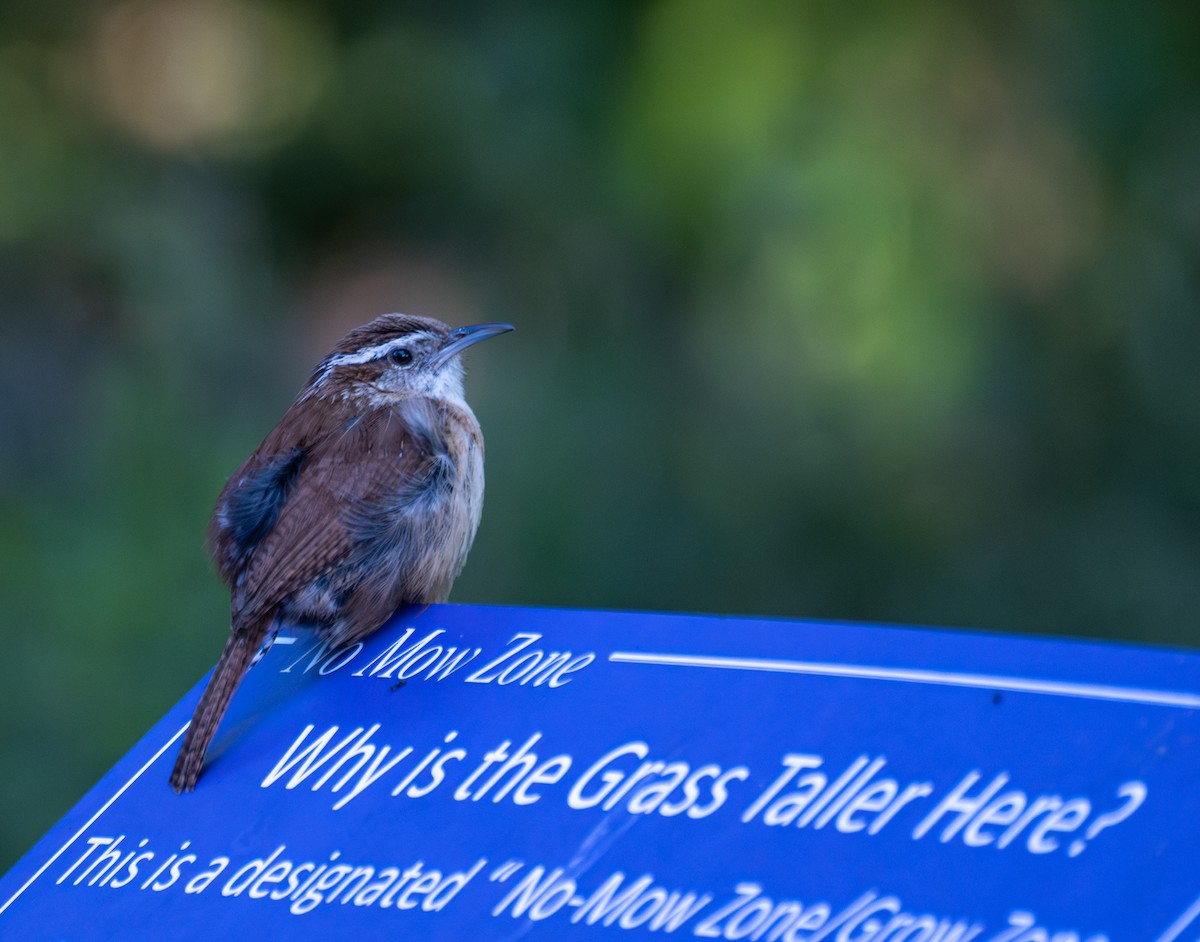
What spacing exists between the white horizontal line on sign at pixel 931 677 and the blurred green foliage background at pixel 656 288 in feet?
7.66

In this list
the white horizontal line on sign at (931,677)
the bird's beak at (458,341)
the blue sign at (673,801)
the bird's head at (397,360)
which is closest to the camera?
the blue sign at (673,801)

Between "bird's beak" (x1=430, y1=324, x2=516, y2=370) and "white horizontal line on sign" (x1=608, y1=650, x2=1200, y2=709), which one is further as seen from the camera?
"bird's beak" (x1=430, y1=324, x2=516, y2=370)

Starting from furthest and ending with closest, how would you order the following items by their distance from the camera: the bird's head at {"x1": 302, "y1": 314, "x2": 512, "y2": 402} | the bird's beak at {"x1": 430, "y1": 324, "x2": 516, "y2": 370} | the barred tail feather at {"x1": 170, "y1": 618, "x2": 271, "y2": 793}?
the bird's beak at {"x1": 430, "y1": 324, "x2": 516, "y2": 370}
the bird's head at {"x1": 302, "y1": 314, "x2": 512, "y2": 402}
the barred tail feather at {"x1": 170, "y1": 618, "x2": 271, "y2": 793}

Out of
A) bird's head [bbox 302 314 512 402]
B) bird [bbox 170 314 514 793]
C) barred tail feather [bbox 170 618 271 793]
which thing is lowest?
barred tail feather [bbox 170 618 271 793]

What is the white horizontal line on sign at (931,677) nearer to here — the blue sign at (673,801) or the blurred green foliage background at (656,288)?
the blue sign at (673,801)

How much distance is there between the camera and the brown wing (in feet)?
9.61

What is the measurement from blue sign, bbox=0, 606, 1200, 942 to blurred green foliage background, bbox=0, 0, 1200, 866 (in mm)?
2350

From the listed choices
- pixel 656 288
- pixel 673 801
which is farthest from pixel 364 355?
pixel 656 288

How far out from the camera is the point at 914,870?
1812 mm

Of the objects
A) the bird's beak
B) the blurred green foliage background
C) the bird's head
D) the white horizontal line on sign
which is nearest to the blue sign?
the white horizontal line on sign

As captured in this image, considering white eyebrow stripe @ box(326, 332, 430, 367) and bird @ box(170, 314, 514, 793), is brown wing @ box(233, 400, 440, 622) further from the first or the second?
white eyebrow stripe @ box(326, 332, 430, 367)

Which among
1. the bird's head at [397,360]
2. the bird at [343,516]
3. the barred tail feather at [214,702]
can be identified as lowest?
the barred tail feather at [214,702]

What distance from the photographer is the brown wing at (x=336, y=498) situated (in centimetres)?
293

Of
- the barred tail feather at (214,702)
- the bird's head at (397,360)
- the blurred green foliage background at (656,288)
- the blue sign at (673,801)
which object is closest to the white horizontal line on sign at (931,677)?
the blue sign at (673,801)
